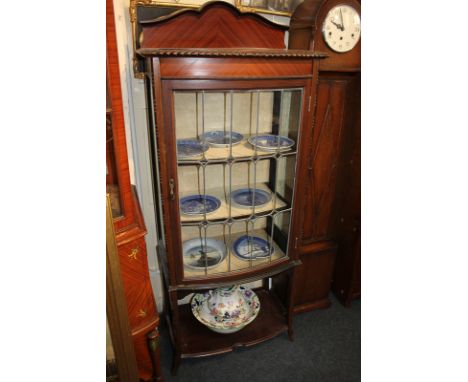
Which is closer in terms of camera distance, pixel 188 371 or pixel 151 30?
pixel 151 30

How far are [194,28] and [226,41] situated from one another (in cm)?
16

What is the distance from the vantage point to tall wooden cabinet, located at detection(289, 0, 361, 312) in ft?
5.09

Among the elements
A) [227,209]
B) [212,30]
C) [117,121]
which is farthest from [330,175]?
[117,121]

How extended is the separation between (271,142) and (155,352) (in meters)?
1.12

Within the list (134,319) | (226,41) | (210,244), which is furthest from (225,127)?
(134,319)

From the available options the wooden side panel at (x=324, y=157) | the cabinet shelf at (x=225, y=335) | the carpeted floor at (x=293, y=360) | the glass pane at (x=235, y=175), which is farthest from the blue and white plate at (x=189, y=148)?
the carpeted floor at (x=293, y=360)

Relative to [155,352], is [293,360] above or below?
below

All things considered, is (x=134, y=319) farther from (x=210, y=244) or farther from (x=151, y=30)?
(x=151, y=30)

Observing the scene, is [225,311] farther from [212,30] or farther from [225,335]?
[212,30]

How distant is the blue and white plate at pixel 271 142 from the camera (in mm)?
1483

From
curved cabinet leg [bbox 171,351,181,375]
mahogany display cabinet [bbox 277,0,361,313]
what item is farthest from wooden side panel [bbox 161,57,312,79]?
curved cabinet leg [bbox 171,351,181,375]

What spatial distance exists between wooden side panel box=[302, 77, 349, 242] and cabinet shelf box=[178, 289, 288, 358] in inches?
21.1

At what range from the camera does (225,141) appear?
57.4 inches

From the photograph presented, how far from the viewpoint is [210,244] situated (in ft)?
5.59
